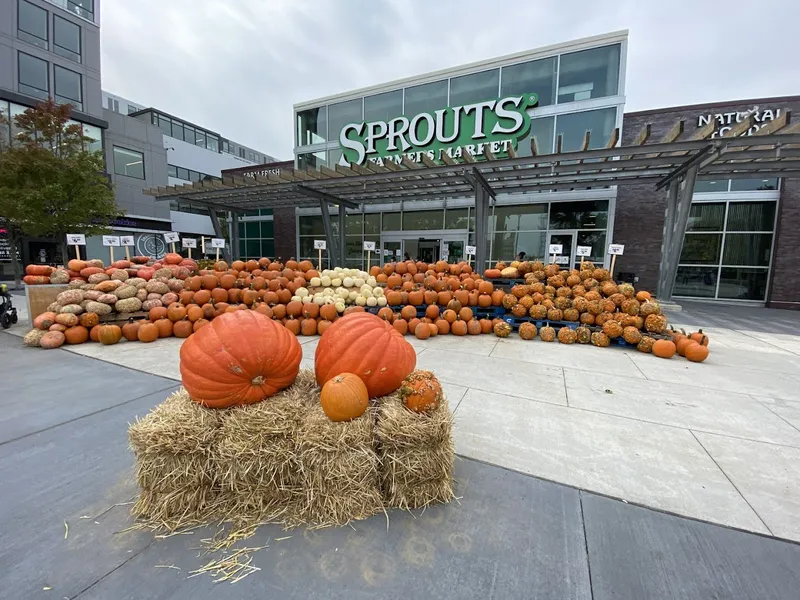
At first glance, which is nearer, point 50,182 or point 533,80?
point 50,182

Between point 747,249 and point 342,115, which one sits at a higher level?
point 342,115

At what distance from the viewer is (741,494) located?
1.97m

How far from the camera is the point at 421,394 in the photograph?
6.16ft

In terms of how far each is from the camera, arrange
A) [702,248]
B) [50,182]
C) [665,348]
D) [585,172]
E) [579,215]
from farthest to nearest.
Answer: [579,215] → [702,248] → [50,182] → [585,172] → [665,348]

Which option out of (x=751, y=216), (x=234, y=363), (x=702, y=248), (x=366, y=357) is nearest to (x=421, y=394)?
(x=366, y=357)

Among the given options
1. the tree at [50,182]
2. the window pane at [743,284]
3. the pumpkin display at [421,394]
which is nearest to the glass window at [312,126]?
the tree at [50,182]

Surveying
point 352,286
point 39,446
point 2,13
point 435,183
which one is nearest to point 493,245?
point 435,183

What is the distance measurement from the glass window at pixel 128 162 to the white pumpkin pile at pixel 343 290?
21.4 metres

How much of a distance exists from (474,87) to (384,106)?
399 centimetres

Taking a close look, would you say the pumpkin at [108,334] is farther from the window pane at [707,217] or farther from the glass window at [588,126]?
the window pane at [707,217]

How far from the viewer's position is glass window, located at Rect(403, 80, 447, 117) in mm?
13828

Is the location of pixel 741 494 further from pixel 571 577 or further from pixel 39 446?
pixel 39 446

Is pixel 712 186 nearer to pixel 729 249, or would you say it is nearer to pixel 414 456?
pixel 729 249

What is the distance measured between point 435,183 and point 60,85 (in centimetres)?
2166
